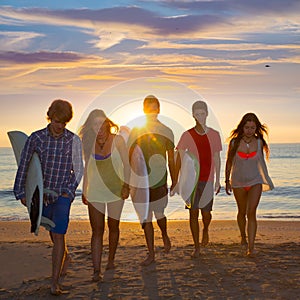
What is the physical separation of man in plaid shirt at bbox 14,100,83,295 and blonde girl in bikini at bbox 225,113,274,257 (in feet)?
8.60

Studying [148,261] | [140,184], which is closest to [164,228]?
[148,261]

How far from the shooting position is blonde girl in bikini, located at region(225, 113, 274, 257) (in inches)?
293

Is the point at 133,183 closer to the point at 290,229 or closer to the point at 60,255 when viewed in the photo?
the point at 60,255

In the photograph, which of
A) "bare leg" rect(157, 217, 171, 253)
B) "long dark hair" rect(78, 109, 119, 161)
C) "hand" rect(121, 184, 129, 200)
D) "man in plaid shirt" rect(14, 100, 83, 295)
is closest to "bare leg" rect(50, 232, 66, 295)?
"man in plaid shirt" rect(14, 100, 83, 295)

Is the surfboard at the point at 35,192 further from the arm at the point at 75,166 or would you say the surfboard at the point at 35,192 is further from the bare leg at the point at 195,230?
the bare leg at the point at 195,230

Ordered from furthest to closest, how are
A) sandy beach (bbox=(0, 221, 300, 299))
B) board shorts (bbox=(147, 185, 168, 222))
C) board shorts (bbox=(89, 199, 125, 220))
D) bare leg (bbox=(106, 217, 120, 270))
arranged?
board shorts (bbox=(147, 185, 168, 222)) < bare leg (bbox=(106, 217, 120, 270)) < board shorts (bbox=(89, 199, 125, 220)) < sandy beach (bbox=(0, 221, 300, 299))

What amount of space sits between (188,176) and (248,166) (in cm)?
76

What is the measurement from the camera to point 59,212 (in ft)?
18.4

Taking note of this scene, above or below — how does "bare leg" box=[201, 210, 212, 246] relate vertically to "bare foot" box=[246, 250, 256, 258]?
above

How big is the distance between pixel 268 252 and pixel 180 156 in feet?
5.50

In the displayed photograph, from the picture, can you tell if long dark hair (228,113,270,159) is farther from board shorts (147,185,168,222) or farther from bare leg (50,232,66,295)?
bare leg (50,232,66,295)

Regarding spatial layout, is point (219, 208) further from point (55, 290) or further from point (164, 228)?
point (55, 290)

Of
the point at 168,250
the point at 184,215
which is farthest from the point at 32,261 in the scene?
the point at 184,215

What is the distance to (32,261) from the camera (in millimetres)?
7438
